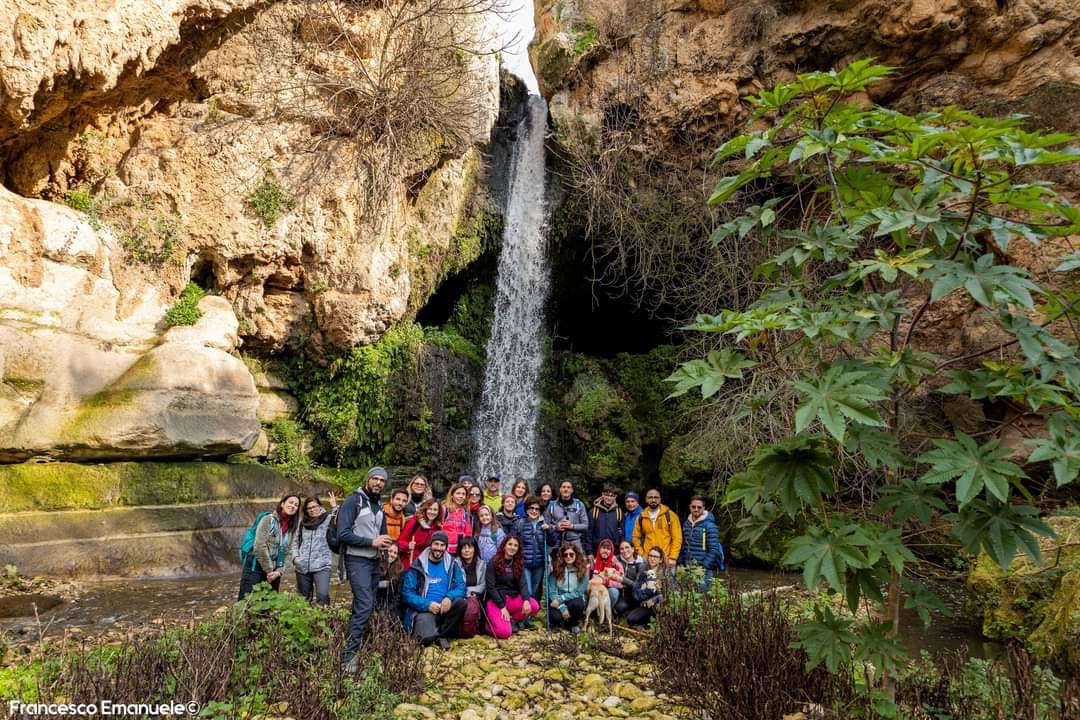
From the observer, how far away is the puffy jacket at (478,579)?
5633mm

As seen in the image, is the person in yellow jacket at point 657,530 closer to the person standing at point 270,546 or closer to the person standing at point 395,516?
→ the person standing at point 395,516

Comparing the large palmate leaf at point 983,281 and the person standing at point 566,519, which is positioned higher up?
the large palmate leaf at point 983,281

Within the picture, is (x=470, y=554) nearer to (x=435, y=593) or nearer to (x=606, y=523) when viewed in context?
(x=435, y=593)

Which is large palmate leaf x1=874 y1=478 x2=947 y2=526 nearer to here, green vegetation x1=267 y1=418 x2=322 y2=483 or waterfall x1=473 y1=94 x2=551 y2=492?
green vegetation x1=267 y1=418 x2=322 y2=483

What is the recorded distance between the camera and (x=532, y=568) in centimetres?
649

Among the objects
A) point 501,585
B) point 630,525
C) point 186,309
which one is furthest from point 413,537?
point 186,309

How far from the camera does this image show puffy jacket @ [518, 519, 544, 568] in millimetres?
6379

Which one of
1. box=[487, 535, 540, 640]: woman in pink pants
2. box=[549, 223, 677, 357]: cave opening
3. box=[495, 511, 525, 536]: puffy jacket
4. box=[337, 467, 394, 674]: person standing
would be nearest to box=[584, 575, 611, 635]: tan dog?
box=[487, 535, 540, 640]: woman in pink pants

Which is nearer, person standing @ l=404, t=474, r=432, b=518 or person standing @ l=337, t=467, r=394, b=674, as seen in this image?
person standing @ l=337, t=467, r=394, b=674

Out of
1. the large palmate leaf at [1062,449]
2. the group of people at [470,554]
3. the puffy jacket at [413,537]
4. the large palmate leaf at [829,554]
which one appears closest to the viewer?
the large palmate leaf at [1062,449]

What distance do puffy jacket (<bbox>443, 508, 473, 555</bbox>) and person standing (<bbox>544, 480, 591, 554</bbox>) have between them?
38.9 inches

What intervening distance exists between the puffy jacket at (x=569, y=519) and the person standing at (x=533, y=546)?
0.21 m

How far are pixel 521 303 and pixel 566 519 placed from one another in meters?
9.69

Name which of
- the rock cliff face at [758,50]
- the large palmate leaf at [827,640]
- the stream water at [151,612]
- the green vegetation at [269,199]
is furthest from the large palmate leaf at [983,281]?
the green vegetation at [269,199]
